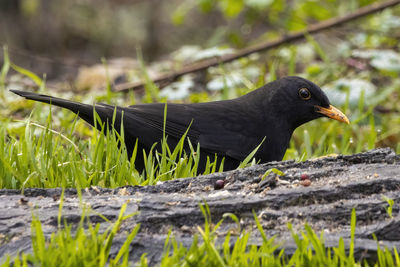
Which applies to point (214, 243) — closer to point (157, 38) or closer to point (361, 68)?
point (361, 68)

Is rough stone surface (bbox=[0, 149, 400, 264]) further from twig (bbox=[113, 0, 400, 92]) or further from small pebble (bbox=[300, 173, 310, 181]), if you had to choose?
twig (bbox=[113, 0, 400, 92])

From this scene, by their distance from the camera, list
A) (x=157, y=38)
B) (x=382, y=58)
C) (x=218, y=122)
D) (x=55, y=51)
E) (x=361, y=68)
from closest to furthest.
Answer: (x=218, y=122)
(x=382, y=58)
(x=361, y=68)
(x=55, y=51)
(x=157, y=38)

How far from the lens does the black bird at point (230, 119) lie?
3.64 meters

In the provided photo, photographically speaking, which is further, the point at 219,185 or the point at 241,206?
the point at 219,185

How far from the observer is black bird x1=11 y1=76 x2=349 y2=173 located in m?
3.64

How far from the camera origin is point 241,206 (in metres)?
2.51

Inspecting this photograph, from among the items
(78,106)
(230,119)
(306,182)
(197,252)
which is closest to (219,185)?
(306,182)

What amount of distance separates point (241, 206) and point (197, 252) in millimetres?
452

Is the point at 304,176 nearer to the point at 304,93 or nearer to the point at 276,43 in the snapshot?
the point at 304,93

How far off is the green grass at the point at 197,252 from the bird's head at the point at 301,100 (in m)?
1.94

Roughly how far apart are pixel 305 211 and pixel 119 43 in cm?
1154

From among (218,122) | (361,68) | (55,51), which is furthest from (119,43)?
(218,122)

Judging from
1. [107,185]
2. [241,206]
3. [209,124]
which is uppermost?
[209,124]

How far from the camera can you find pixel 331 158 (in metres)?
2.97
